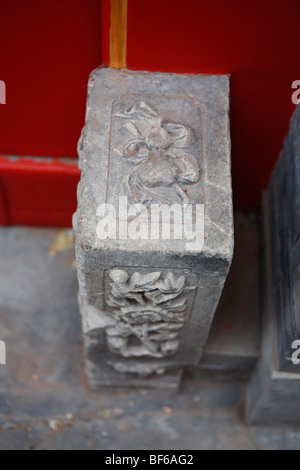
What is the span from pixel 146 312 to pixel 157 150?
2.53 ft

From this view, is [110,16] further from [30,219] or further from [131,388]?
[131,388]

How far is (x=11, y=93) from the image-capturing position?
10.4 ft

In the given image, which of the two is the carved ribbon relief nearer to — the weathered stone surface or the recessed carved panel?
the recessed carved panel

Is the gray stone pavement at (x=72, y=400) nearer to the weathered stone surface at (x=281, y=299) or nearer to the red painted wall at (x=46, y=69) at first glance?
the weathered stone surface at (x=281, y=299)

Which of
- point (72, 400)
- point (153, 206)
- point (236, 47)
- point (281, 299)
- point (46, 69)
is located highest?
point (236, 47)

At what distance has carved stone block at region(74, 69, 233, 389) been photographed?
2412 millimetres

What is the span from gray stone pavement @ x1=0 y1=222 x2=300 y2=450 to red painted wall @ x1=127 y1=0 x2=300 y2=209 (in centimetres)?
164

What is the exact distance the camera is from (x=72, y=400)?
11.6 ft

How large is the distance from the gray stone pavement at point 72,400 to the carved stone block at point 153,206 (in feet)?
2.46

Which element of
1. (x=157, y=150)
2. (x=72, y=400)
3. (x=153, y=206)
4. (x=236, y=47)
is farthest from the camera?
(x=72, y=400)

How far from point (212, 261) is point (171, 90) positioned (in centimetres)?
93

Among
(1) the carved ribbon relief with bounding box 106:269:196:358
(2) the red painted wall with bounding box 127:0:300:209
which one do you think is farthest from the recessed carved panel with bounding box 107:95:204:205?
(1) the carved ribbon relief with bounding box 106:269:196:358

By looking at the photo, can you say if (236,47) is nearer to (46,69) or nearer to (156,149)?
(156,149)

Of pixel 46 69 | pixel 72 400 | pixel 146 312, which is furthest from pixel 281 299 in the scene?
pixel 46 69
